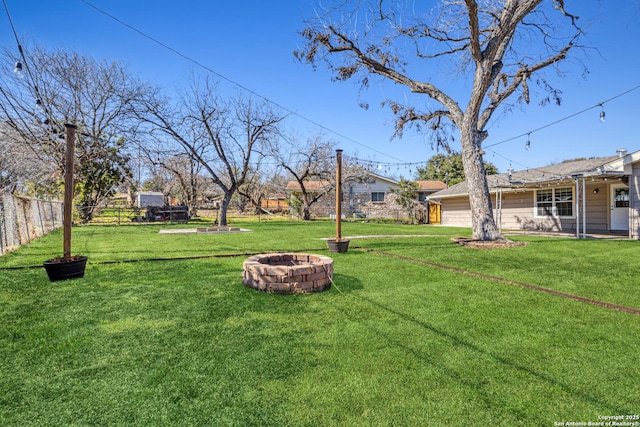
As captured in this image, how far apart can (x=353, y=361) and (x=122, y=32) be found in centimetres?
1162

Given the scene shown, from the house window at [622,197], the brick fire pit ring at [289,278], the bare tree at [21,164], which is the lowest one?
the brick fire pit ring at [289,278]

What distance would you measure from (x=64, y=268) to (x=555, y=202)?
1564cm

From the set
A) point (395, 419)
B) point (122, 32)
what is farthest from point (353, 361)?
point (122, 32)

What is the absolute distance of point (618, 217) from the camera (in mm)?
11789

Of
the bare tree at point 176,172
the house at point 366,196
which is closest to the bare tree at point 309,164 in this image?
the house at point 366,196

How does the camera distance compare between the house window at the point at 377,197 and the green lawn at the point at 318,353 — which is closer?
the green lawn at the point at 318,353

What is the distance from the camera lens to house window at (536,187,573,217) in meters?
12.9

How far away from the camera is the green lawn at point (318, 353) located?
1747 millimetres

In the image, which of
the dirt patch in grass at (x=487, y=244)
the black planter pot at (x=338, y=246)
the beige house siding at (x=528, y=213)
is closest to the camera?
the black planter pot at (x=338, y=246)

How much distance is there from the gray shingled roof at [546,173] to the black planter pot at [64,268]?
12258mm

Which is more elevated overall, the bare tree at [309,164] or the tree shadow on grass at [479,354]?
the bare tree at [309,164]

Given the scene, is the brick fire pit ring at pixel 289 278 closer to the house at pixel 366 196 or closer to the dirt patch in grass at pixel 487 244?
the dirt patch in grass at pixel 487 244

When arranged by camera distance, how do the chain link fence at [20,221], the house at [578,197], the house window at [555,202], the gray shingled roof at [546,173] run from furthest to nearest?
the house window at [555,202] < the gray shingled roof at [546,173] < the house at [578,197] < the chain link fence at [20,221]

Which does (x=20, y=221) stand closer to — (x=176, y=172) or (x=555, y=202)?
(x=176, y=172)
